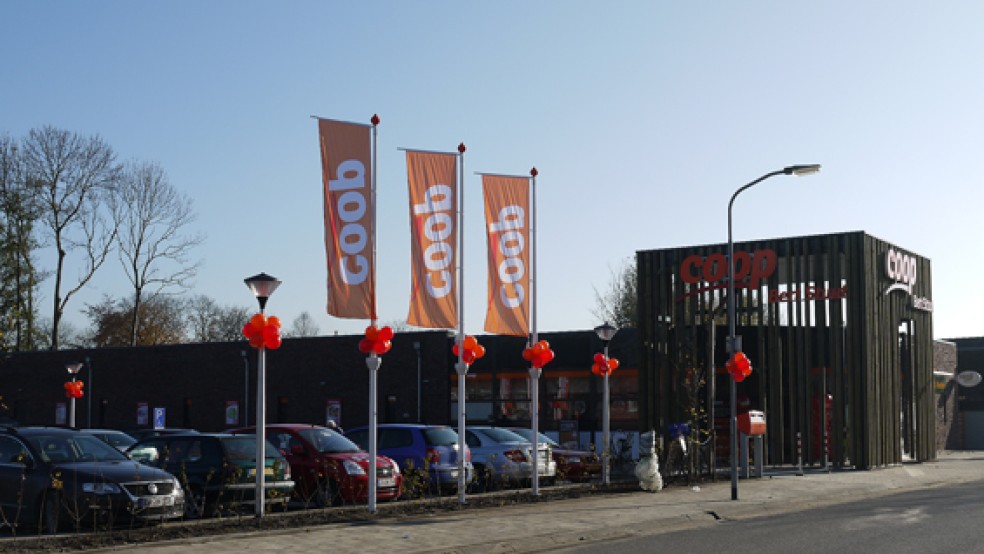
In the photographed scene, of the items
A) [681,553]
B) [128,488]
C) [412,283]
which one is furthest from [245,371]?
A: [681,553]

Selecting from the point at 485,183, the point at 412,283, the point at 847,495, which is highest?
the point at 485,183

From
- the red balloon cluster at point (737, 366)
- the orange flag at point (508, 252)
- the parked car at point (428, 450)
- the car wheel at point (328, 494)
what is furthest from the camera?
the red balloon cluster at point (737, 366)

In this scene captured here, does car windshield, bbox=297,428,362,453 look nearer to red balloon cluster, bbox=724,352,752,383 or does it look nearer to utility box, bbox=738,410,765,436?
red balloon cluster, bbox=724,352,752,383

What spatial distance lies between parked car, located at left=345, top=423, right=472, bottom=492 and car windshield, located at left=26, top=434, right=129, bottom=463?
6.93 m

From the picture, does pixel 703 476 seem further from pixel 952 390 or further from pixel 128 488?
pixel 952 390

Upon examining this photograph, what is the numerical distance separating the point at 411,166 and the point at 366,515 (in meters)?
5.94

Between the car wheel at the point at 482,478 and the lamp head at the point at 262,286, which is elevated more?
the lamp head at the point at 262,286

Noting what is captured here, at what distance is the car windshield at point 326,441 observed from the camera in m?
20.5

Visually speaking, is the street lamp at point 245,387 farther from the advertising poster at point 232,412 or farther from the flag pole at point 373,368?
the flag pole at point 373,368

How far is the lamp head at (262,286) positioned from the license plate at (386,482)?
476 centimetres

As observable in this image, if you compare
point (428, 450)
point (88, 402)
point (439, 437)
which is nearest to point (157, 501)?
point (428, 450)

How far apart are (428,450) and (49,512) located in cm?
881

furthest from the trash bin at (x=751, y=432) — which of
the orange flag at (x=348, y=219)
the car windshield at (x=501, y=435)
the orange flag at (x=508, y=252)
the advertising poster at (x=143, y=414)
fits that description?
the advertising poster at (x=143, y=414)

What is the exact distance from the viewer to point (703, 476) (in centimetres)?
2716
